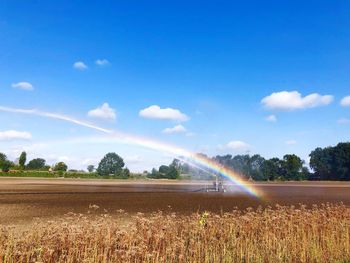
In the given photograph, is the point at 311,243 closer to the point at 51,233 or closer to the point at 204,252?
the point at 204,252

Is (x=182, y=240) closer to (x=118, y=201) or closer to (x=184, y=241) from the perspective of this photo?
(x=184, y=241)

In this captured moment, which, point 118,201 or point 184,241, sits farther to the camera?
point 118,201

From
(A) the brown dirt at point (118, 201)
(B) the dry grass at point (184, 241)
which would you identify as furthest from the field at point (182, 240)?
(A) the brown dirt at point (118, 201)

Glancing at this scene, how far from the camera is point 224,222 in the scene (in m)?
18.2

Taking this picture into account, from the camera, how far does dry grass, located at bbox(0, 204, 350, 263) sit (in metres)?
12.9

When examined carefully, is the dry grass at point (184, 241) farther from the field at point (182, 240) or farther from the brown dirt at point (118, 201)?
the brown dirt at point (118, 201)

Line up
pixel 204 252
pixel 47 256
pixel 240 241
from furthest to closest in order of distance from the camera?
pixel 240 241, pixel 204 252, pixel 47 256

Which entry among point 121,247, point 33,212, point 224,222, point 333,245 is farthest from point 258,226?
point 33,212

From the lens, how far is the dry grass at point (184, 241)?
42.3 feet

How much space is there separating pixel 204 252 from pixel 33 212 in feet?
65.7

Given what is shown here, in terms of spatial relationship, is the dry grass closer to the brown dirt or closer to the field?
the field

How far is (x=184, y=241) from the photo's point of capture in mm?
15359

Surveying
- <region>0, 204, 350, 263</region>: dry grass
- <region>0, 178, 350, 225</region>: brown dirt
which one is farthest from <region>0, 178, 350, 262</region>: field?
<region>0, 178, 350, 225</region>: brown dirt

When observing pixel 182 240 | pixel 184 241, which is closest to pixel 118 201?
pixel 184 241
